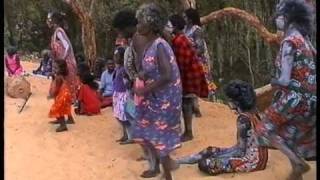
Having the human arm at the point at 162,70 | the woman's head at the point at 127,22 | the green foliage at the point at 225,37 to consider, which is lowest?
the green foliage at the point at 225,37

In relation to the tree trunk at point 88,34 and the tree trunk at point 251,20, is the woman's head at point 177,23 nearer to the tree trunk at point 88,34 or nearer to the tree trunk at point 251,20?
the tree trunk at point 251,20

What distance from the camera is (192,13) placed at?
6.64m

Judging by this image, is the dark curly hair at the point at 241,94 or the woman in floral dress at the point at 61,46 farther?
the woman in floral dress at the point at 61,46

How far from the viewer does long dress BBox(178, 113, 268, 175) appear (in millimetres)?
4930

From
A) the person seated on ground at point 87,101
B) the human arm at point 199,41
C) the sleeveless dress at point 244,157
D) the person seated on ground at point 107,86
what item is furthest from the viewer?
the person seated on ground at point 107,86

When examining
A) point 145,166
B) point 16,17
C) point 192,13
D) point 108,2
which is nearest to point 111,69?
point 192,13

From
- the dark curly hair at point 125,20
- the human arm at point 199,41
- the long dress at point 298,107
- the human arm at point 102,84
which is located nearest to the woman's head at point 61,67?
the human arm at point 102,84

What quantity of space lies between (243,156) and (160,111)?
33.5 inches

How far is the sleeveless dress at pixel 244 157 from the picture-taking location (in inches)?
194

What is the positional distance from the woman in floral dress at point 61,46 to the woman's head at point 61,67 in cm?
9

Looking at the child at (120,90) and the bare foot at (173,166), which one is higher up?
the child at (120,90)

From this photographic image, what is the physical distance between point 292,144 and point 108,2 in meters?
8.87

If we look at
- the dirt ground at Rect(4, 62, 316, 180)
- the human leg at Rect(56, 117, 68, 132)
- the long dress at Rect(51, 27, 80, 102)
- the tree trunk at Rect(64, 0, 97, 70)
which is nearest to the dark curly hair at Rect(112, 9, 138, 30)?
the dirt ground at Rect(4, 62, 316, 180)

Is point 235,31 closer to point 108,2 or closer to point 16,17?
point 108,2
